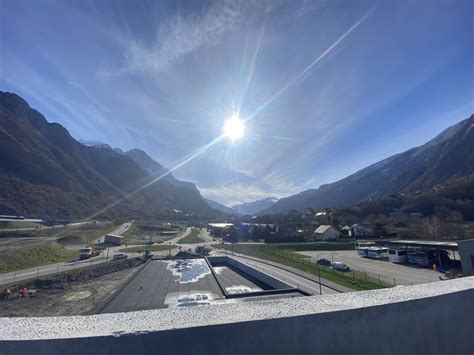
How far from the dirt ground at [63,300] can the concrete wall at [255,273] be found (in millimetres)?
10833

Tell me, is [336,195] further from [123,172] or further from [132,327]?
[132,327]

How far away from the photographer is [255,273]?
22.8 meters

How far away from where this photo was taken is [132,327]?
1657 millimetres

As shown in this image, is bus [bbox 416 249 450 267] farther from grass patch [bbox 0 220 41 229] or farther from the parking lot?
grass patch [bbox 0 220 41 229]

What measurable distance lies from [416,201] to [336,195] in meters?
126

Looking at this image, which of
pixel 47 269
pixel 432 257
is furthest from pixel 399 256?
pixel 47 269

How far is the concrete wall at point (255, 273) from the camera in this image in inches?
736

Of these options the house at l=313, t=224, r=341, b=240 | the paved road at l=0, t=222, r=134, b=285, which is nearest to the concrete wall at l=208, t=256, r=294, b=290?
the paved road at l=0, t=222, r=134, b=285

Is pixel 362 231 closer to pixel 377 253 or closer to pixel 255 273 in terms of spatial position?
pixel 377 253

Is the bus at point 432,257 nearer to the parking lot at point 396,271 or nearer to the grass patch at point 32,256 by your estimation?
the parking lot at point 396,271

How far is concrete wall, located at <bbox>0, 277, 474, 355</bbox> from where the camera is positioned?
155cm

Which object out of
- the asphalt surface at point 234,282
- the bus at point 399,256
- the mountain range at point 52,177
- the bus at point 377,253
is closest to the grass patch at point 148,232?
the mountain range at point 52,177

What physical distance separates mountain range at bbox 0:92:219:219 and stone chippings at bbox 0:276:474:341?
9541cm

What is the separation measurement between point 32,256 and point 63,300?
19.6 metres
